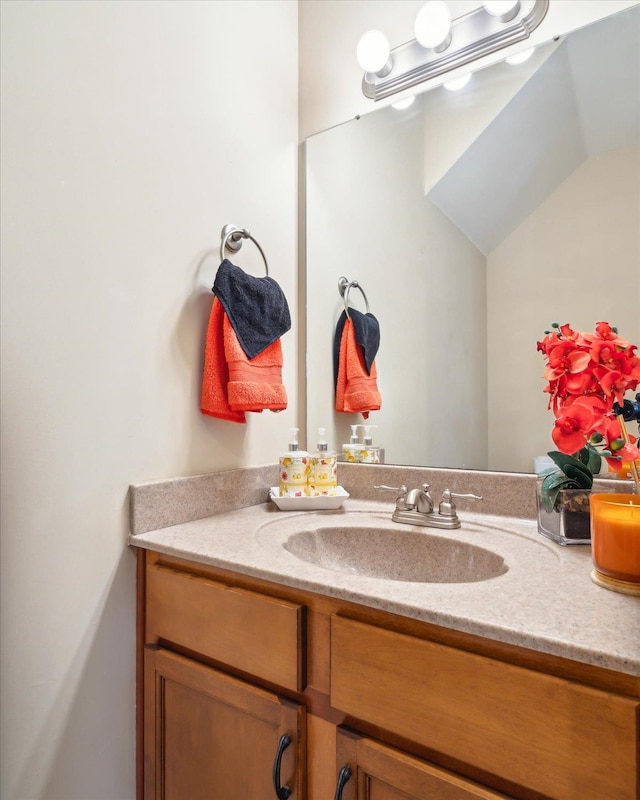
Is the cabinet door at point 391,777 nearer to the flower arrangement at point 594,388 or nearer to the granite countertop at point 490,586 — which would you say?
the granite countertop at point 490,586

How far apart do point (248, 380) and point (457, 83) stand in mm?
949

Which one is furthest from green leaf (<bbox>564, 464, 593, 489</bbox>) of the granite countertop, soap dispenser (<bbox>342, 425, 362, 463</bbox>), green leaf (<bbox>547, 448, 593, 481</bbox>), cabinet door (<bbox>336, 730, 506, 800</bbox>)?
soap dispenser (<bbox>342, 425, 362, 463</bbox>)

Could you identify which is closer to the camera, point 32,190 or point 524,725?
point 524,725

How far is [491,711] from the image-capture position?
0.58m

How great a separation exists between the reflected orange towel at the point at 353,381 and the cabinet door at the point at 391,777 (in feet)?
2.85

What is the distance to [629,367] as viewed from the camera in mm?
725

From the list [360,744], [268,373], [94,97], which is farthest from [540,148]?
[360,744]

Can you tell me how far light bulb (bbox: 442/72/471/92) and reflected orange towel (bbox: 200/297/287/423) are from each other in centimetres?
83

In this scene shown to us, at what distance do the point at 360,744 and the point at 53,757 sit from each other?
0.59 meters

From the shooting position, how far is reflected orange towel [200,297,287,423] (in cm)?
111

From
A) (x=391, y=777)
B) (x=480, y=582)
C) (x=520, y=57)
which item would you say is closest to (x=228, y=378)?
(x=480, y=582)

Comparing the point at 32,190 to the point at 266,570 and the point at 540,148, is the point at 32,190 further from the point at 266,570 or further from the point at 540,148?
the point at 540,148

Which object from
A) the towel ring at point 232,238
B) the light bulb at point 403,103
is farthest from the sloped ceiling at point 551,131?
the towel ring at point 232,238

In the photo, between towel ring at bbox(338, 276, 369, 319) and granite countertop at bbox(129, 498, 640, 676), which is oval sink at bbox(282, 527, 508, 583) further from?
towel ring at bbox(338, 276, 369, 319)
